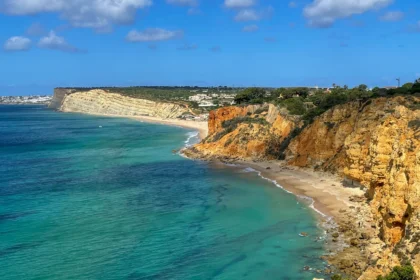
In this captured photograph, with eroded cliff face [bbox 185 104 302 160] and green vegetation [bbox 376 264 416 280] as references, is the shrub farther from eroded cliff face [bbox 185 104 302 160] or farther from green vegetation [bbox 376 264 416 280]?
green vegetation [bbox 376 264 416 280]

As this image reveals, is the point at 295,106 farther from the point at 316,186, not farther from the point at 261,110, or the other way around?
the point at 316,186

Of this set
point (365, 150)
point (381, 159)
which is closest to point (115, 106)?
point (365, 150)

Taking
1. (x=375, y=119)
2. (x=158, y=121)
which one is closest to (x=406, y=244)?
(x=375, y=119)

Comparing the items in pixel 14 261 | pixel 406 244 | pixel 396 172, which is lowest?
pixel 14 261

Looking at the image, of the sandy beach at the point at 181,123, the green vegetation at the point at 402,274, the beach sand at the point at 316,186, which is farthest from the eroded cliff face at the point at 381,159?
the sandy beach at the point at 181,123

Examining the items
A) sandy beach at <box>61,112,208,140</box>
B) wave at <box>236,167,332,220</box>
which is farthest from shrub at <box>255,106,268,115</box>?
sandy beach at <box>61,112,208,140</box>

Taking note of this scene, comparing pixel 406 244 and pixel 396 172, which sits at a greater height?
pixel 396 172

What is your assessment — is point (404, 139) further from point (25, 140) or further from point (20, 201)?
point (25, 140)

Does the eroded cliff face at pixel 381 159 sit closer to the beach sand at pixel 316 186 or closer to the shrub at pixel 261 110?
the beach sand at pixel 316 186
